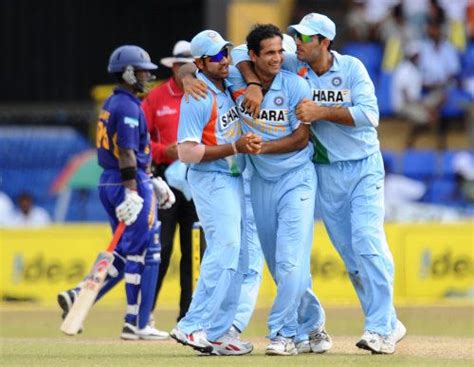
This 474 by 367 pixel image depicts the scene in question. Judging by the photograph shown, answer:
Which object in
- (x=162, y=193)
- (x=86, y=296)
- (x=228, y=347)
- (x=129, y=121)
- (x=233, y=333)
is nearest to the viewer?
(x=228, y=347)

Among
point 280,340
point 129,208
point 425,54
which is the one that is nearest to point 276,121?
point 280,340

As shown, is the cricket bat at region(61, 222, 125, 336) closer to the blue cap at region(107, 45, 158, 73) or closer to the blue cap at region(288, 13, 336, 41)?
the blue cap at region(107, 45, 158, 73)

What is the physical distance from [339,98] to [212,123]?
2.99ft

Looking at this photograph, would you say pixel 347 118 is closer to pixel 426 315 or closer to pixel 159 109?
pixel 159 109

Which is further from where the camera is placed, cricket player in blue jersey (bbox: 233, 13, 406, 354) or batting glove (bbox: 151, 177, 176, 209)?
batting glove (bbox: 151, 177, 176, 209)

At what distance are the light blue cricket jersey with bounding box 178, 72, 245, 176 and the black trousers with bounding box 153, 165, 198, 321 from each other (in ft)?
8.87

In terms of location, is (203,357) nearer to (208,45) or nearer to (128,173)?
(208,45)

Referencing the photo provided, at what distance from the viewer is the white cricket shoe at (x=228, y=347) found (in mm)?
9398

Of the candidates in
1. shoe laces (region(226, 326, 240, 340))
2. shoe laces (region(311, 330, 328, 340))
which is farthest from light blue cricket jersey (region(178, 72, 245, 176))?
shoe laces (region(311, 330, 328, 340))

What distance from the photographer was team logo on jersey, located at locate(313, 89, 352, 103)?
9.62m

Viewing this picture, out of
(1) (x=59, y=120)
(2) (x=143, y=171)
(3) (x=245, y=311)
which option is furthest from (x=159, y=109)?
(1) (x=59, y=120)

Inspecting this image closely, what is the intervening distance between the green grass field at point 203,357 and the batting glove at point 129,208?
0.95m

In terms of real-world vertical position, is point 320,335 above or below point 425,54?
below

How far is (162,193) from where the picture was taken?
11.4m
